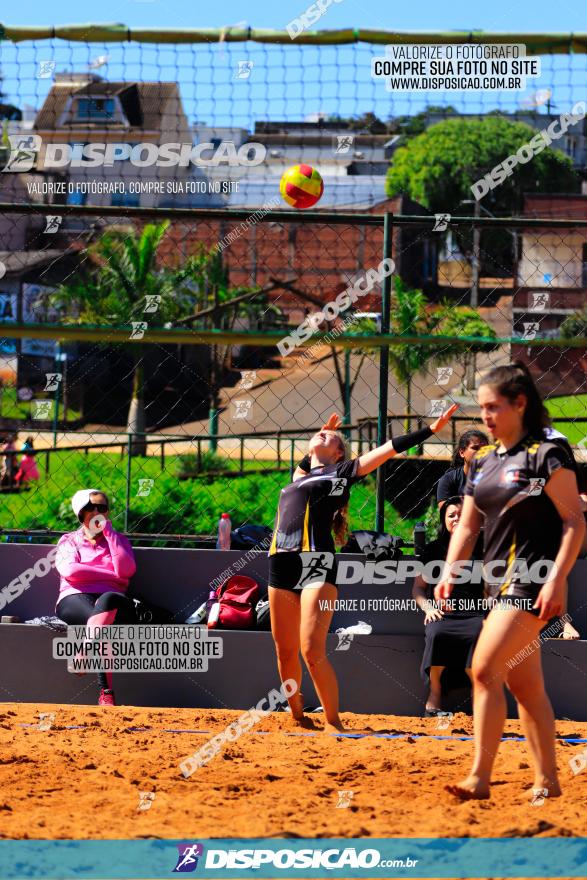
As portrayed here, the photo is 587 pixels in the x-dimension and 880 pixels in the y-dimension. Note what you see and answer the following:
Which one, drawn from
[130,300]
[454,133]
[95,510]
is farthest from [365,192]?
[95,510]

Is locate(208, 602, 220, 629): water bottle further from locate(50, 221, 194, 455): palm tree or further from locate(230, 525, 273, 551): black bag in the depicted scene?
locate(50, 221, 194, 455): palm tree

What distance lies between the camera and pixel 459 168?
175 feet

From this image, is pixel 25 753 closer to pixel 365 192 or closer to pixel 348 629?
pixel 348 629

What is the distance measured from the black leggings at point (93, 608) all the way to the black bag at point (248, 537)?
97 centimetres

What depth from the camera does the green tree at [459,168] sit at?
5206cm

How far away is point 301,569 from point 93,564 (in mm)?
1794

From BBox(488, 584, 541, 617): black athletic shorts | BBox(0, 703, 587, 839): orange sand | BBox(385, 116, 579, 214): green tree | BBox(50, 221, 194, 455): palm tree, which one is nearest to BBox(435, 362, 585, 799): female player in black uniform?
BBox(488, 584, 541, 617): black athletic shorts

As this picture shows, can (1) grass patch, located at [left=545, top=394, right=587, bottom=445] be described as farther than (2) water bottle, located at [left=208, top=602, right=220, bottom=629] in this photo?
Yes

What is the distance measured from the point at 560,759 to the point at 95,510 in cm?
356

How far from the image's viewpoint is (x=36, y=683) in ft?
24.3

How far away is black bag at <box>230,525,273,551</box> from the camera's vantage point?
26.2 feet

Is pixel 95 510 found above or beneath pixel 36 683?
above

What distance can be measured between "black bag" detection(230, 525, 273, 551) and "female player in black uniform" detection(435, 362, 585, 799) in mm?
3524

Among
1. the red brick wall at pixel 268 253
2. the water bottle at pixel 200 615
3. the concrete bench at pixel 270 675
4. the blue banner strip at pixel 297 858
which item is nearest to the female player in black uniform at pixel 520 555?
the blue banner strip at pixel 297 858
